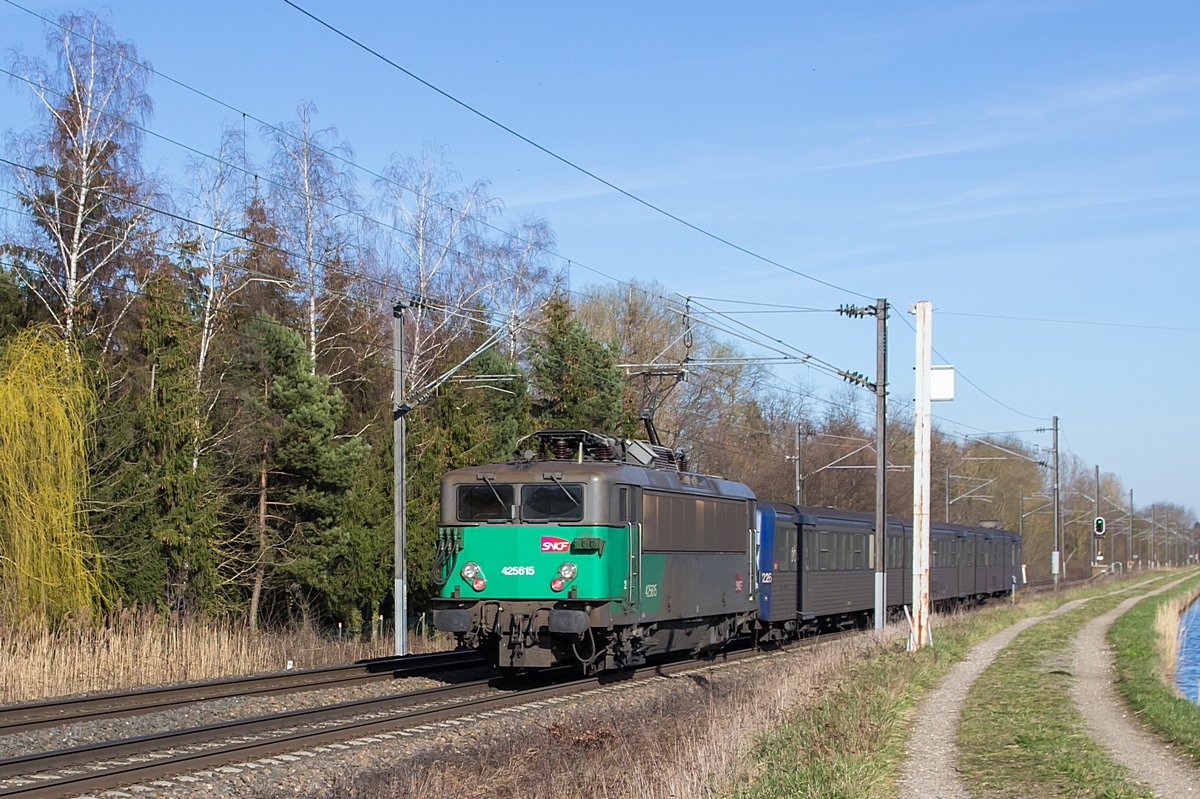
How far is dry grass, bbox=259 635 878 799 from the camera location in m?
9.55

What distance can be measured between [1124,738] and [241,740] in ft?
29.1

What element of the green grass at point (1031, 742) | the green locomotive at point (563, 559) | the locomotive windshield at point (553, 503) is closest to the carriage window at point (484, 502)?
the green locomotive at point (563, 559)

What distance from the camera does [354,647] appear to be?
2105 centimetres

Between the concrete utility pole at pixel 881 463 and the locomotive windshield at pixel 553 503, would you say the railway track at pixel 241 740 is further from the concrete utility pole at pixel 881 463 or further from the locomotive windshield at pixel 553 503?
the concrete utility pole at pixel 881 463

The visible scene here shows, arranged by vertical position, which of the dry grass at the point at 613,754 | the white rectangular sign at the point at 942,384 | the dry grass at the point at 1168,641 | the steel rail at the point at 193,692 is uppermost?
the white rectangular sign at the point at 942,384

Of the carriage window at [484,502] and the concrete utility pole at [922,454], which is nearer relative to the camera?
the carriage window at [484,502]

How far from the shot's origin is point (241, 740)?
11.6m

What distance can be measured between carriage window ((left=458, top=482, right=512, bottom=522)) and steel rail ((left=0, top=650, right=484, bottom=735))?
262 centimetres

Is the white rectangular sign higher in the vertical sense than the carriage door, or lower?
higher

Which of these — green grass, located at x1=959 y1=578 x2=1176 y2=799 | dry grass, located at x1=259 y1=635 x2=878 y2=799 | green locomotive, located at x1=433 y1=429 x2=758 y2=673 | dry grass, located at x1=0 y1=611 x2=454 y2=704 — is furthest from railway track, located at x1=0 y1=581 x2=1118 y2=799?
green grass, located at x1=959 y1=578 x2=1176 y2=799

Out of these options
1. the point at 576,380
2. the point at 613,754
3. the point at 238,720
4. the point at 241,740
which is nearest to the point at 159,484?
the point at 238,720

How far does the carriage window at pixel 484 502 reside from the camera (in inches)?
641

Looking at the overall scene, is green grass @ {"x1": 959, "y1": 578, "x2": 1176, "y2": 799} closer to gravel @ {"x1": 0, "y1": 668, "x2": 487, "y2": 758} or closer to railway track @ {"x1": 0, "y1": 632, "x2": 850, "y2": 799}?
railway track @ {"x1": 0, "y1": 632, "x2": 850, "y2": 799}

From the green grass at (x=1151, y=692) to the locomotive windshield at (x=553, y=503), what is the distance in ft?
23.4
